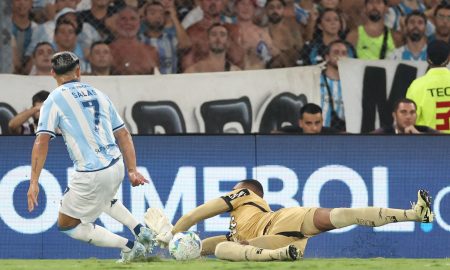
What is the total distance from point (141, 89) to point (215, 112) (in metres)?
0.87

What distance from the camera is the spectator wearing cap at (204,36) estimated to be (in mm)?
14719

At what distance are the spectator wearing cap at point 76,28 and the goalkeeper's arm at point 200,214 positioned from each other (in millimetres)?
4291

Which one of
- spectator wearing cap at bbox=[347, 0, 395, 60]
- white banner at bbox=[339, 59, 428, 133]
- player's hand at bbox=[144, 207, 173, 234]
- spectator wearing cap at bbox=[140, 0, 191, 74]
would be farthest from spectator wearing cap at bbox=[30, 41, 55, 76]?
player's hand at bbox=[144, 207, 173, 234]

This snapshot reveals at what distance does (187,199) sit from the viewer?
12664 millimetres

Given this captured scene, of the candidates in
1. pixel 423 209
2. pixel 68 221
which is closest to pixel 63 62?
pixel 68 221

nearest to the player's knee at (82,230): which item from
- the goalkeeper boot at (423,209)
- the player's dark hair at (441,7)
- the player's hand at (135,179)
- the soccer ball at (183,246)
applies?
the player's hand at (135,179)

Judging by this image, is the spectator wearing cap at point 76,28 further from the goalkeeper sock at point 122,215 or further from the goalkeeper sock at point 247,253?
the goalkeeper sock at point 247,253

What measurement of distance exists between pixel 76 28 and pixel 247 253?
509cm

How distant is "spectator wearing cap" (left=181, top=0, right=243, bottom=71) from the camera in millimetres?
14719

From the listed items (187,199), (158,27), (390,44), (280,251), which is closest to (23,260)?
(187,199)

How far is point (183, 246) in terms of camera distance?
10.6 metres

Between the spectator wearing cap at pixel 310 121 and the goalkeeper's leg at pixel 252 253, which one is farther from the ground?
the spectator wearing cap at pixel 310 121

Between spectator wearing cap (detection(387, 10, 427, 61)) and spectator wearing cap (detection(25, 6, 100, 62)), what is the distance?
11.1 ft

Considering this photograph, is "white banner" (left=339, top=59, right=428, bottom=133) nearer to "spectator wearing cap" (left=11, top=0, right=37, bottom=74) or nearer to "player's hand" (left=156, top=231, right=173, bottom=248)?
"spectator wearing cap" (left=11, top=0, right=37, bottom=74)
